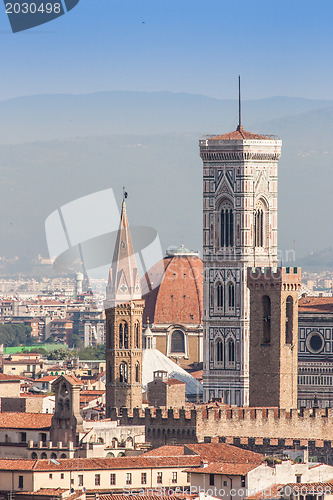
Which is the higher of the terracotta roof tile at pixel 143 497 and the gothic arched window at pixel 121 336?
the gothic arched window at pixel 121 336

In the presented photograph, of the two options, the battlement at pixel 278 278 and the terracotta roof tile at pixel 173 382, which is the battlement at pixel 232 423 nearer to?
the battlement at pixel 278 278

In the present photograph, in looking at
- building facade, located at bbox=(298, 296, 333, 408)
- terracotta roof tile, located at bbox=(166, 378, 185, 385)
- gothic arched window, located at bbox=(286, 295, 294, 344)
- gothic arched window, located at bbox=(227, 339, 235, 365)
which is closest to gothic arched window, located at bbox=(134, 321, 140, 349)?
terracotta roof tile, located at bbox=(166, 378, 185, 385)

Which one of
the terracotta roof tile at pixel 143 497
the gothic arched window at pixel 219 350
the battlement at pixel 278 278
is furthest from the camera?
the gothic arched window at pixel 219 350

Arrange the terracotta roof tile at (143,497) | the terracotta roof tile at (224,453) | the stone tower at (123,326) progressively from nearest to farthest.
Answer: the terracotta roof tile at (143,497) → the terracotta roof tile at (224,453) → the stone tower at (123,326)

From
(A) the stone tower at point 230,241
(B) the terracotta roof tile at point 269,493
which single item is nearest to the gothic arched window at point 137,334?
(A) the stone tower at point 230,241

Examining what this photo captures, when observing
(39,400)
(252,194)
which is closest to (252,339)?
(39,400)

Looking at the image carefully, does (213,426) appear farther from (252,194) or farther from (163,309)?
(163,309)
